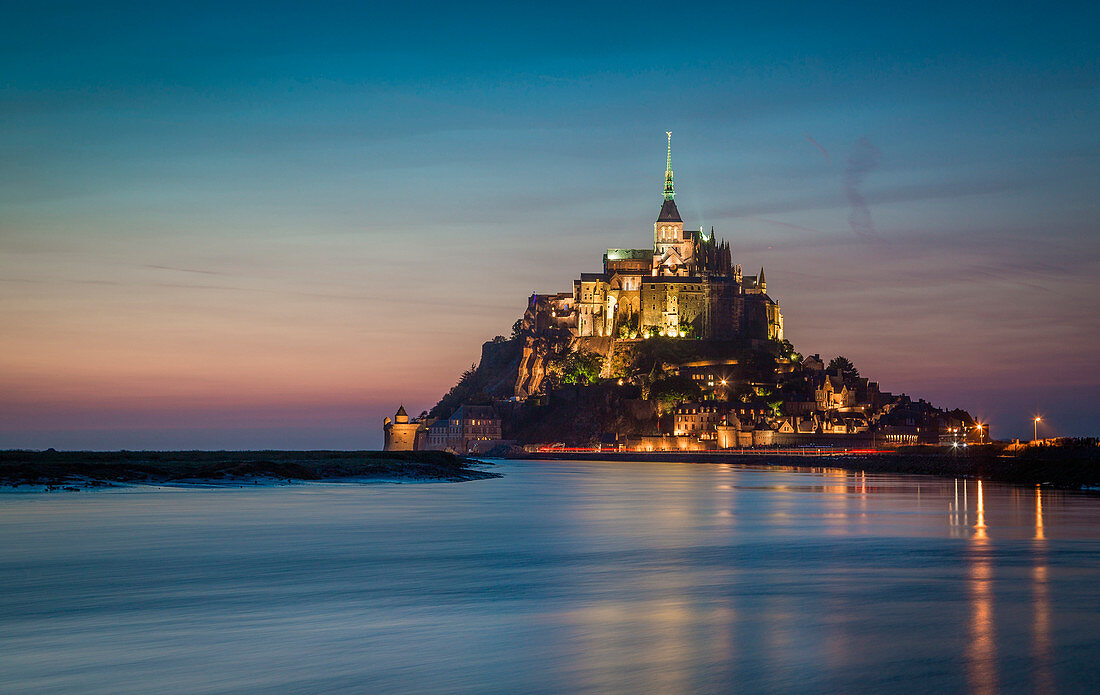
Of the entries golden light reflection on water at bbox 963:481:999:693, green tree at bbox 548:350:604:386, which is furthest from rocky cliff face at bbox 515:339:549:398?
golden light reflection on water at bbox 963:481:999:693

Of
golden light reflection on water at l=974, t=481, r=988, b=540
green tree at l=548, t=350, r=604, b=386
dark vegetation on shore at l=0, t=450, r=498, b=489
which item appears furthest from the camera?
green tree at l=548, t=350, r=604, b=386

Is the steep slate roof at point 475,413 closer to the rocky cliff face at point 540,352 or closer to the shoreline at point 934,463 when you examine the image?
the rocky cliff face at point 540,352

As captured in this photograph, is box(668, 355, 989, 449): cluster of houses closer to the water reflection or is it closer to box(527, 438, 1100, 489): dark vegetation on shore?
box(527, 438, 1100, 489): dark vegetation on shore

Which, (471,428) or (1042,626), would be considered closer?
(1042,626)

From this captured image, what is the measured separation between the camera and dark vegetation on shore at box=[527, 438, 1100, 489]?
184 ft

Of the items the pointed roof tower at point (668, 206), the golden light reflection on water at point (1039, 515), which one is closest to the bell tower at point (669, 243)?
the pointed roof tower at point (668, 206)

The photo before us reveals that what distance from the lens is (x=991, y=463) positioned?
6888cm

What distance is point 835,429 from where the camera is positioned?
12950cm

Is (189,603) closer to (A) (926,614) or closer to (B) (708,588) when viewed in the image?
(B) (708,588)

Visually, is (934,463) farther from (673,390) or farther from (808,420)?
(673,390)

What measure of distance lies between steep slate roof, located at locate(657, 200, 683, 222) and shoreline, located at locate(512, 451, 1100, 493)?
49129 mm

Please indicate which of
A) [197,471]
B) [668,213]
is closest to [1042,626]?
[197,471]

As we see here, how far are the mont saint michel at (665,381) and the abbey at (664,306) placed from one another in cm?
19

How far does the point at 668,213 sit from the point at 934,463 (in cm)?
9845
